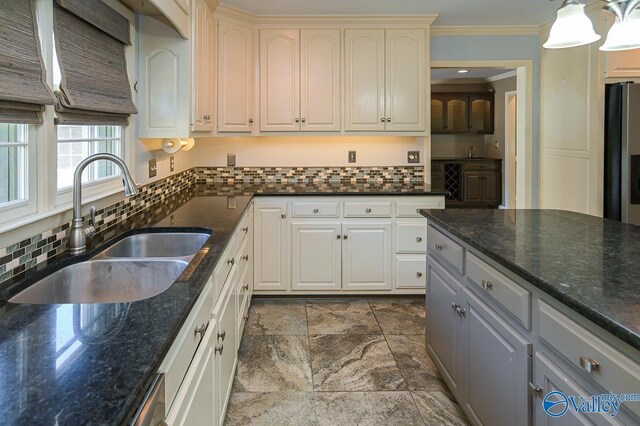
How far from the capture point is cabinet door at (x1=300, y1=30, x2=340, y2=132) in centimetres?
371

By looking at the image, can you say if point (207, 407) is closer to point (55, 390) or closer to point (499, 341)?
point (55, 390)

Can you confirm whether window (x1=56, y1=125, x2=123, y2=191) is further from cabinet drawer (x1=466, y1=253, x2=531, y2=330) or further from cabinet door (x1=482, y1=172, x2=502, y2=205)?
cabinet door (x1=482, y1=172, x2=502, y2=205)

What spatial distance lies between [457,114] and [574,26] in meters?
6.33

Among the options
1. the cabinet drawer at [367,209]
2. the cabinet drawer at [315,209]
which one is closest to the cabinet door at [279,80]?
the cabinet drawer at [315,209]

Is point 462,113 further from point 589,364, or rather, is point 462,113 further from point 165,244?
point 589,364

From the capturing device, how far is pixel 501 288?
5.07ft

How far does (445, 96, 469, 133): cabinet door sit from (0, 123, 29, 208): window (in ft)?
23.6

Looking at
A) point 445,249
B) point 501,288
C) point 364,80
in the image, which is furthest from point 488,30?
point 501,288

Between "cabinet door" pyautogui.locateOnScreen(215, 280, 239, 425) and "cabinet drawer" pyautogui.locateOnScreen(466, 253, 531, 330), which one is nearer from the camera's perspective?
"cabinet drawer" pyautogui.locateOnScreen(466, 253, 531, 330)

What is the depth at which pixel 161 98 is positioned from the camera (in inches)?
104

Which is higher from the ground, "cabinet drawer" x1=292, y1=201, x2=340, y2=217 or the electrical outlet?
the electrical outlet

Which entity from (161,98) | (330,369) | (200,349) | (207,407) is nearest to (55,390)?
(200,349)

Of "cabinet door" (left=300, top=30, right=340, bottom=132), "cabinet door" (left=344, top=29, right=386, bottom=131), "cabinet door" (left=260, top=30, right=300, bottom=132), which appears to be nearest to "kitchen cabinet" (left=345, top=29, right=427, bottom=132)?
"cabinet door" (left=344, top=29, right=386, bottom=131)

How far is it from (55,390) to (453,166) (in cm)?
751
